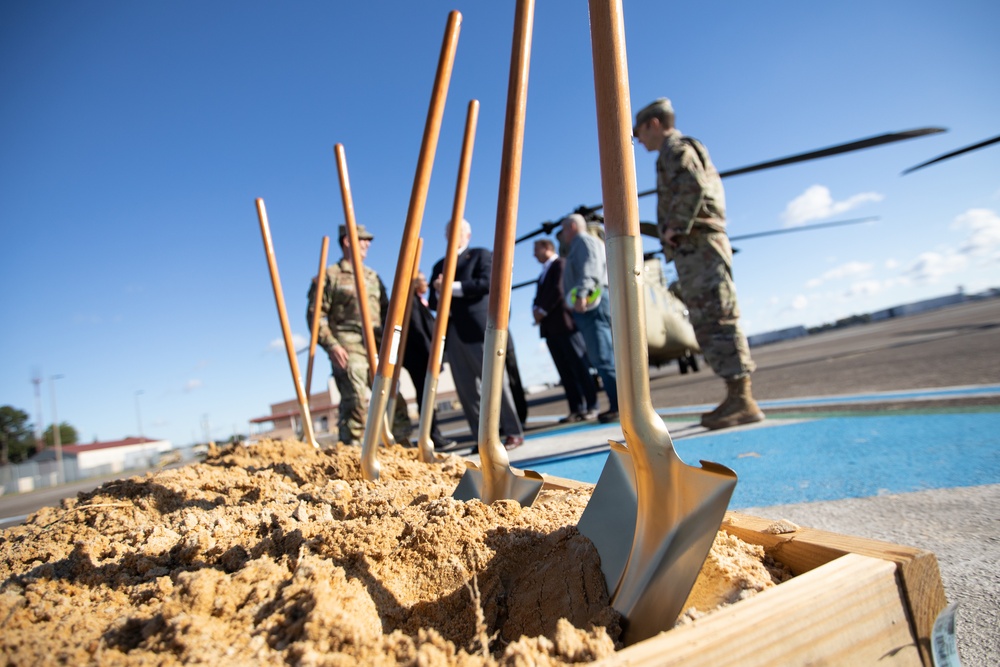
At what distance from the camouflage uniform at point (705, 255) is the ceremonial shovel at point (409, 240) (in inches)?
74.5

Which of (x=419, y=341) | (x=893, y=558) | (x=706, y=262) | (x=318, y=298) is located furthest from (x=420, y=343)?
(x=893, y=558)

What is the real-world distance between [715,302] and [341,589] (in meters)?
2.86

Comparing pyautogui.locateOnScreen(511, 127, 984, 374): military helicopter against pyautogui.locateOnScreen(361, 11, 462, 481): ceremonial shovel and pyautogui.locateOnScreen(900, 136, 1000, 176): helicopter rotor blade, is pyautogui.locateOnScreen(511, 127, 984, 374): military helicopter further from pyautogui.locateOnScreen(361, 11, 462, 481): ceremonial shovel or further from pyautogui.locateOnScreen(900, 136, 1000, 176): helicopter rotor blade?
pyautogui.locateOnScreen(361, 11, 462, 481): ceremonial shovel

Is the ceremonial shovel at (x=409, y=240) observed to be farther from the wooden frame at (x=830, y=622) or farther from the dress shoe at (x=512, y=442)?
the dress shoe at (x=512, y=442)

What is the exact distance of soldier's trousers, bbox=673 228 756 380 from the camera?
9.97 feet

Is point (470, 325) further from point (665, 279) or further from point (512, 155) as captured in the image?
point (665, 279)

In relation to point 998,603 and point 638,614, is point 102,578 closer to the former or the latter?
point 638,614

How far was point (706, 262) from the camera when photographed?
10.3 feet

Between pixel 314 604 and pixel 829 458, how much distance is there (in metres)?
1.97

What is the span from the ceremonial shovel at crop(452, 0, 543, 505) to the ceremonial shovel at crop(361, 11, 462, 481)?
522 mm

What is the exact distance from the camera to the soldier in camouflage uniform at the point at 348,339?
14.4ft

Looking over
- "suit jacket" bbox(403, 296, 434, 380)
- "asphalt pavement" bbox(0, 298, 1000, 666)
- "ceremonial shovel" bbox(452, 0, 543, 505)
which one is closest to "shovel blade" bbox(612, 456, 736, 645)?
"asphalt pavement" bbox(0, 298, 1000, 666)

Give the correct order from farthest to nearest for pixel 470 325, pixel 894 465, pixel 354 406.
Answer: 1. pixel 354 406
2. pixel 470 325
3. pixel 894 465

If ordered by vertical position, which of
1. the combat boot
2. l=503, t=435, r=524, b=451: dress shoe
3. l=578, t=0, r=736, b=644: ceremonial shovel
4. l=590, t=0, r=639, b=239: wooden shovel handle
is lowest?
l=503, t=435, r=524, b=451: dress shoe
